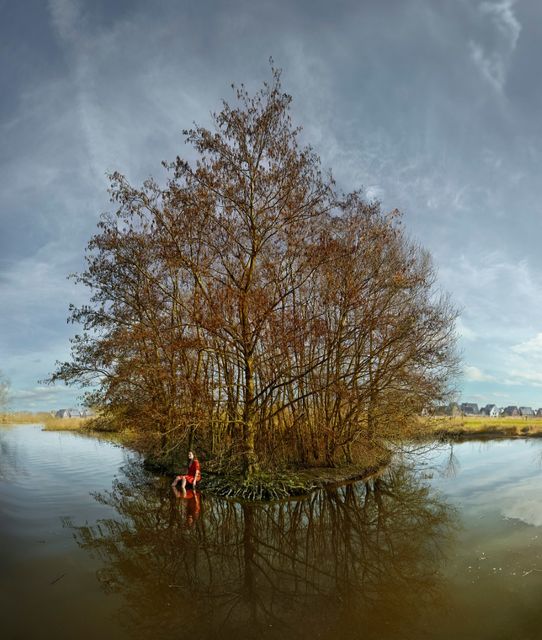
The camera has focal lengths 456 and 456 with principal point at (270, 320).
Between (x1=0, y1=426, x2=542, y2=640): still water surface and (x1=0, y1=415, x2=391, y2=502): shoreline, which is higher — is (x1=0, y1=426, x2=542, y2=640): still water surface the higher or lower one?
the lower one

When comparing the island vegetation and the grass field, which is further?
the grass field

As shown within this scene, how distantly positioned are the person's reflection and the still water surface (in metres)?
0.08

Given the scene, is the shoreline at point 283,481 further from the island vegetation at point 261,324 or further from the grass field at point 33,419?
the grass field at point 33,419

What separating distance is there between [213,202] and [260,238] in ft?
6.20

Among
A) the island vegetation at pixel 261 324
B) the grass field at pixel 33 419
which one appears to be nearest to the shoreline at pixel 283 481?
the island vegetation at pixel 261 324

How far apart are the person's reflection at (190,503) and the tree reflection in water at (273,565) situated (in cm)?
6

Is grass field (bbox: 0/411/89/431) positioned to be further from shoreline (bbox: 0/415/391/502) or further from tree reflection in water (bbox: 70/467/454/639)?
tree reflection in water (bbox: 70/467/454/639)

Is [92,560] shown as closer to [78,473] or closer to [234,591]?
[234,591]

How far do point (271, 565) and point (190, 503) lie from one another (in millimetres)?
5990

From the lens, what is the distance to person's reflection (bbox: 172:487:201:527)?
457 inches

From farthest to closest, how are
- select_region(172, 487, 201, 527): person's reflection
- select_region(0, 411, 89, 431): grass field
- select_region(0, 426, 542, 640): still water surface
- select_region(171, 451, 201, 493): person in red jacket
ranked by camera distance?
1. select_region(0, 411, 89, 431): grass field
2. select_region(171, 451, 201, 493): person in red jacket
3. select_region(172, 487, 201, 527): person's reflection
4. select_region(0, 426, 542, 640): still water surface

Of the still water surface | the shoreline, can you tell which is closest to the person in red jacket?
the shoreline

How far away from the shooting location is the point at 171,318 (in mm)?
20891

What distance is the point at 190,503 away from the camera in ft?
44.1
